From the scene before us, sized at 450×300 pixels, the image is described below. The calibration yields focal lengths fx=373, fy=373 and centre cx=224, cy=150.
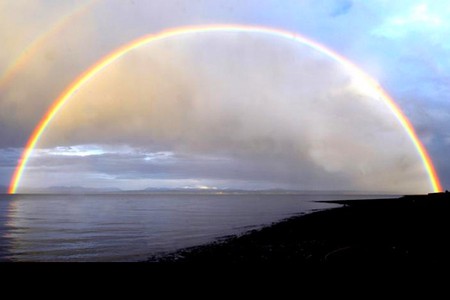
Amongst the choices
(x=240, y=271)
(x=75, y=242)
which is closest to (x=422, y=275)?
(x=240, y=271)

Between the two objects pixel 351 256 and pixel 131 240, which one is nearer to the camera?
pixel 351 256

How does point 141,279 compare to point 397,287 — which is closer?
point 397,287

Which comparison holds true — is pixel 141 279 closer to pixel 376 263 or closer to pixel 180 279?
pixel 180 279

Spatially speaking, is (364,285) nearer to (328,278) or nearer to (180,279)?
(328,278)

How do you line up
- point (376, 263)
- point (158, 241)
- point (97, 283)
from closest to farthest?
point (97, 283), point (376, 263), point (158, 241)

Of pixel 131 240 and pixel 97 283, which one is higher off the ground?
pixel 97 283

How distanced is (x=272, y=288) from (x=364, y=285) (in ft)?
4.43

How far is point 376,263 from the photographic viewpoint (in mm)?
6492

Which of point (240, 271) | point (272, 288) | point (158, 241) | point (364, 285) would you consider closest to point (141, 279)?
point (240, 271)

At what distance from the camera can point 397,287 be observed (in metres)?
5.46

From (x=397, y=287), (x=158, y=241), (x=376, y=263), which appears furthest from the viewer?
(x=158, y=241)

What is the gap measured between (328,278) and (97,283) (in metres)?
3.58

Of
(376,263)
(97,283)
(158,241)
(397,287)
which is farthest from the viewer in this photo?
(158,241)

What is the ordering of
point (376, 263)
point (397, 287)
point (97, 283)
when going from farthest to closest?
point (376, 263), point (97, 283), point (397, 287)
